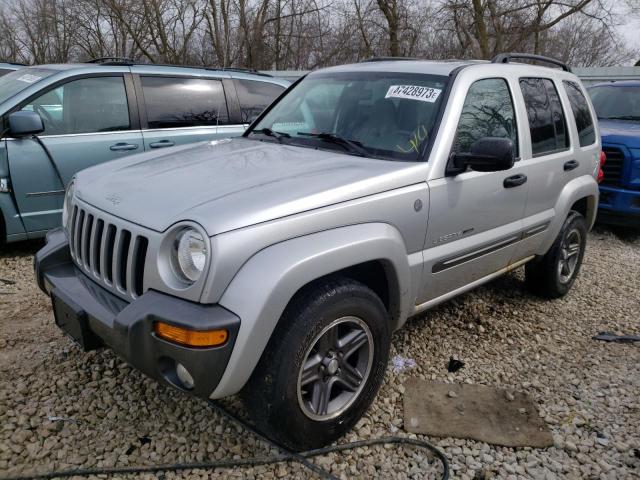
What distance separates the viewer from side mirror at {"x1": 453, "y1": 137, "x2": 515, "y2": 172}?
8.72 ft

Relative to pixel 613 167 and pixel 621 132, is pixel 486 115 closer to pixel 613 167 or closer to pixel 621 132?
pixel 613 167

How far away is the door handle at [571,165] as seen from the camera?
3.83m

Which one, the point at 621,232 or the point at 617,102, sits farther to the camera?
the point at 617,102

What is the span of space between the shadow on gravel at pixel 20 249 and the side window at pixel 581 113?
4811mm

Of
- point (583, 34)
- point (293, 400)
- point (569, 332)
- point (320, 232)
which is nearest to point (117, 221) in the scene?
point (320, 232)

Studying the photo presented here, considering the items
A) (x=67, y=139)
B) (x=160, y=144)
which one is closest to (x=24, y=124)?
(x=67, y=139)

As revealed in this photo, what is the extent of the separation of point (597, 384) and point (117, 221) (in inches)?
112

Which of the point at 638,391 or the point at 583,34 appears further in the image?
the point at 583,34

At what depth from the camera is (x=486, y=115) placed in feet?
10.5

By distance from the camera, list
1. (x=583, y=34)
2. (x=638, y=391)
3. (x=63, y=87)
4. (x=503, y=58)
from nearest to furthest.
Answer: (x=638, y=391) < (x=503, y=58) < (x=63, y=87) < (x=583, y=34)

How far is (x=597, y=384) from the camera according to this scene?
316 cm

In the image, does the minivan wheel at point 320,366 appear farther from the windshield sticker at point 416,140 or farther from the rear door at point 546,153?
the rear door at point 546,153

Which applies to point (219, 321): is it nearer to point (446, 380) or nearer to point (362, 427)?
point (362, 427)

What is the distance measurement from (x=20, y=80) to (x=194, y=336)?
4137mm
